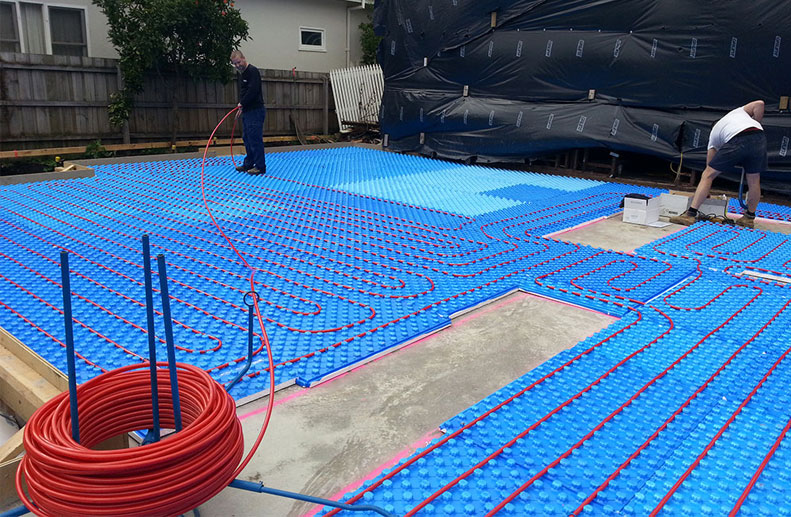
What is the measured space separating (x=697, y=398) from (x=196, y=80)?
1000 centimetres

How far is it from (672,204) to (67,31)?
10065mm

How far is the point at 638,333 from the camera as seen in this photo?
3652 mm

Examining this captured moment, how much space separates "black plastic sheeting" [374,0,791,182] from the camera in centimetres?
788

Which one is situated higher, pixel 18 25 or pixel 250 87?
pixel 18 25

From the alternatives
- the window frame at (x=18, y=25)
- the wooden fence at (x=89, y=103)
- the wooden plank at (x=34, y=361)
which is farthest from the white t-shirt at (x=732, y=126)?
the window frame at (x=18, y=25)

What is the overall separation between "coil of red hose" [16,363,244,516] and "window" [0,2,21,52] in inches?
401

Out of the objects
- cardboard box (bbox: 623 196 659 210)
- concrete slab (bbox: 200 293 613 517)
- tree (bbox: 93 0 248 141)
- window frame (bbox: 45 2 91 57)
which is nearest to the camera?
concrete slab (bbox: 200 293 613 517)

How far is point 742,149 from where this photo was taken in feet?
19.9

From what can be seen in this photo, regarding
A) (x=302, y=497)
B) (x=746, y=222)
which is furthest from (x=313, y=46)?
(x=302, y=497)

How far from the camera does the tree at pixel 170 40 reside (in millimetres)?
9492

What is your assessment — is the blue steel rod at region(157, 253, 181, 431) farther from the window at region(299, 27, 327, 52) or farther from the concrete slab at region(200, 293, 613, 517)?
the window at region(299, 27, 327, 52)

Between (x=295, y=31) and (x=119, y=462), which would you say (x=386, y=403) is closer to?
(x=119, y=462)

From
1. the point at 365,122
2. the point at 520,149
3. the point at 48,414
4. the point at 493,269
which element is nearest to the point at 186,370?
the point at 48,414

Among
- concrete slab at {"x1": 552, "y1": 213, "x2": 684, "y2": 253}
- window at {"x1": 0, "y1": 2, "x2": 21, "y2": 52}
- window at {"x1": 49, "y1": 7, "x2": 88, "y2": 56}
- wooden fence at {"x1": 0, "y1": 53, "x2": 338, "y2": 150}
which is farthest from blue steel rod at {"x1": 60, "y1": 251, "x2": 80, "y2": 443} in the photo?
window at {"x1": 49, "y1": 7, "x2": 88, "y2": 56}
